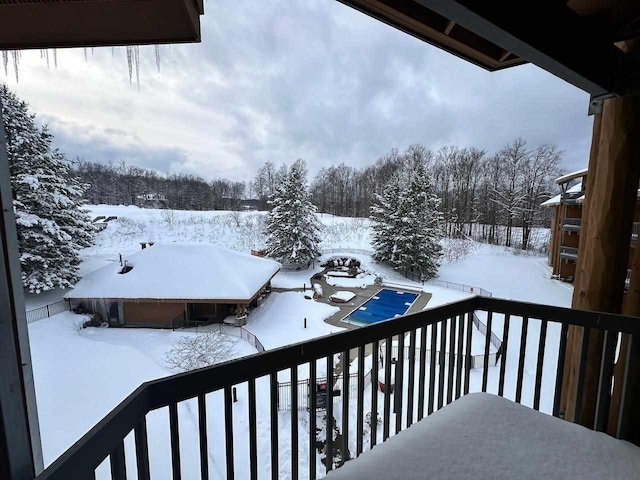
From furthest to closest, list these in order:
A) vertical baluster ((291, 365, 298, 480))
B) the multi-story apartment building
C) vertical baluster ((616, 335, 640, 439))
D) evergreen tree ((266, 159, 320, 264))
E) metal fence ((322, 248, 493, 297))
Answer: evergreen tree ((266, 159, 320, 264))
metal fence ((322, 248, 493, 297))
the multi-story apartment building
vertical baluster ((616, 335, 640, 439))
vertical baluster ((291, 365, 298, 480))

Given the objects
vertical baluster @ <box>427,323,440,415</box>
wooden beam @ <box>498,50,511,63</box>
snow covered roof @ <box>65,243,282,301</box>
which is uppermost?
wooden beam @ <box>498,50,511,63</box>

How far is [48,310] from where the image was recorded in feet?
24.8

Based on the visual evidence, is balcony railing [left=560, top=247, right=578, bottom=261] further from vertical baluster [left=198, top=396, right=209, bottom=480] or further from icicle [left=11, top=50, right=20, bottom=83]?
icicle [left=11, top=50, right=20, bottom=83]

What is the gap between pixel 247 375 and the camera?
1031 millimetres

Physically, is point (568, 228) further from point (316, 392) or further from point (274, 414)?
point (274, 414)

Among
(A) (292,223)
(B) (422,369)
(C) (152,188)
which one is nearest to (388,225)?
(A) (292,223)

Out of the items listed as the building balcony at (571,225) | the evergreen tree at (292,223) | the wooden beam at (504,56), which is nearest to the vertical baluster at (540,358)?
the wooden beam at (504,56)

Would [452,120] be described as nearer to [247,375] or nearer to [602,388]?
[602,388]

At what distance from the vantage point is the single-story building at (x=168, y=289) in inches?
332

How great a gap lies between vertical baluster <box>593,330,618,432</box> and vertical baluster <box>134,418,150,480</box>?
91.1 inches

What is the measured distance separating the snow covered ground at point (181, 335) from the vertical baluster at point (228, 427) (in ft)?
4.71

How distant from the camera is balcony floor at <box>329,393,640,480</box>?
48.4 inches

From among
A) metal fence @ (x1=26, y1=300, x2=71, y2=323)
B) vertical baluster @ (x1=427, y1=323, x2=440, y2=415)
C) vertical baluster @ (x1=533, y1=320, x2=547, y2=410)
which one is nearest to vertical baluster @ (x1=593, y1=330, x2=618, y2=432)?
vertical baluster @ (x1=533, y1=320, x2=547, y2=410)

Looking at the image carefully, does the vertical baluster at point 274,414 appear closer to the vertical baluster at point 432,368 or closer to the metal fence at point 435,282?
the vertical baluster at point 432,368
